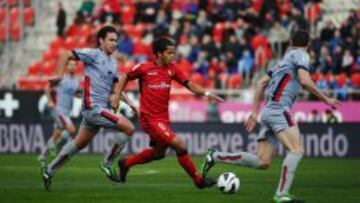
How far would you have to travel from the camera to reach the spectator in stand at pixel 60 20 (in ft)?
133

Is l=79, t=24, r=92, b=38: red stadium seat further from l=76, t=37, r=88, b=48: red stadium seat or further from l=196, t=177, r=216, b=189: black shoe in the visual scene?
l=196, t=177, r=216, b=189: black shoe

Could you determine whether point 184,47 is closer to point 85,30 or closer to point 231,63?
point 231,63

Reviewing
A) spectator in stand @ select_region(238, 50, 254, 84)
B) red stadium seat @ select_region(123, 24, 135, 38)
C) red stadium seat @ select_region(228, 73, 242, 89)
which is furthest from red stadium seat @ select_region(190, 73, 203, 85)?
red stadium seat @ select_region(123, 24, 135, 38)

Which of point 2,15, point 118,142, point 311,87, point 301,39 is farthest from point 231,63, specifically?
point 311,87

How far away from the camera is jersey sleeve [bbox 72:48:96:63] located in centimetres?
1832

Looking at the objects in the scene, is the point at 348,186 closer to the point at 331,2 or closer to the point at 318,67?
the point at 318,67

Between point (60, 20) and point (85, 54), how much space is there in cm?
2280

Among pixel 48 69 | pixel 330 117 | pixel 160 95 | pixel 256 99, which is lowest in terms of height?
pixel 256 99

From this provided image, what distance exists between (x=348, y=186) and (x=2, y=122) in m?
17.3

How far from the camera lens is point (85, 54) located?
18.4 meters

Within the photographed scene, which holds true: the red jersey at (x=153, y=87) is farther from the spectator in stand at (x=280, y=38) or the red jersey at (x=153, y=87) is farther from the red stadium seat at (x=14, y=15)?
the red stadium seat at (x=14, y=15)

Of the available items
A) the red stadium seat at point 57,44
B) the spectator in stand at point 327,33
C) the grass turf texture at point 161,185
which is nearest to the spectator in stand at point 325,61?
the spectator in stand at point 327,33

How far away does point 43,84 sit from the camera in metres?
37.9

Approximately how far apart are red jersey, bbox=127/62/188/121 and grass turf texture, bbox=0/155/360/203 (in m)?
1.31
